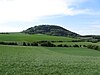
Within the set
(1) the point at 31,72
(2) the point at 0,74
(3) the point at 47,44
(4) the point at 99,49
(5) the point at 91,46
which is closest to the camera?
(2) the point at 0,74

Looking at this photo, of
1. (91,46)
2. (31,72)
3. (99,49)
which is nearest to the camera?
(31,72)

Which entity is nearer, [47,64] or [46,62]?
[47,64]

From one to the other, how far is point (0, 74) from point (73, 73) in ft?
22.4

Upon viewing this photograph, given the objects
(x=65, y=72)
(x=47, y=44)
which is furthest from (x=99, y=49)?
(x=65, y=72)

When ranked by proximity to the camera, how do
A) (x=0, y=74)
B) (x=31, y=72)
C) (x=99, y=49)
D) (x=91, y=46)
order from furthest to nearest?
(x=91, y=46), (x=99, y=49), (x=31, y=72), (x=0, y=74)

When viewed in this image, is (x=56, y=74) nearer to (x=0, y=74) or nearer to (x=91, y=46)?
(x=0, y=74)

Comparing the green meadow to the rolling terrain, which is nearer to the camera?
the green meadow

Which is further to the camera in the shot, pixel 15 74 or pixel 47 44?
pixel 47 44

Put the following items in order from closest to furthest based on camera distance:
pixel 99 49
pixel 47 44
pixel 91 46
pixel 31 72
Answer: pixel 31 72 → pixel 99 49 → pixel 91 46 → pixel 47 44

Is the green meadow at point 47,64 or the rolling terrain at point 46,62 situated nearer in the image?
the green meadow at point 47,64

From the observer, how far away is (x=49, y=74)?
25.4 meters

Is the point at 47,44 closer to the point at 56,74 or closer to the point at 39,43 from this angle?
Answer: the point at 39,43

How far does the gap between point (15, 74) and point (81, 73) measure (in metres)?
6.33

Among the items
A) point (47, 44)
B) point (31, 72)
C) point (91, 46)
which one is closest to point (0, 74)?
point (31, 72)
